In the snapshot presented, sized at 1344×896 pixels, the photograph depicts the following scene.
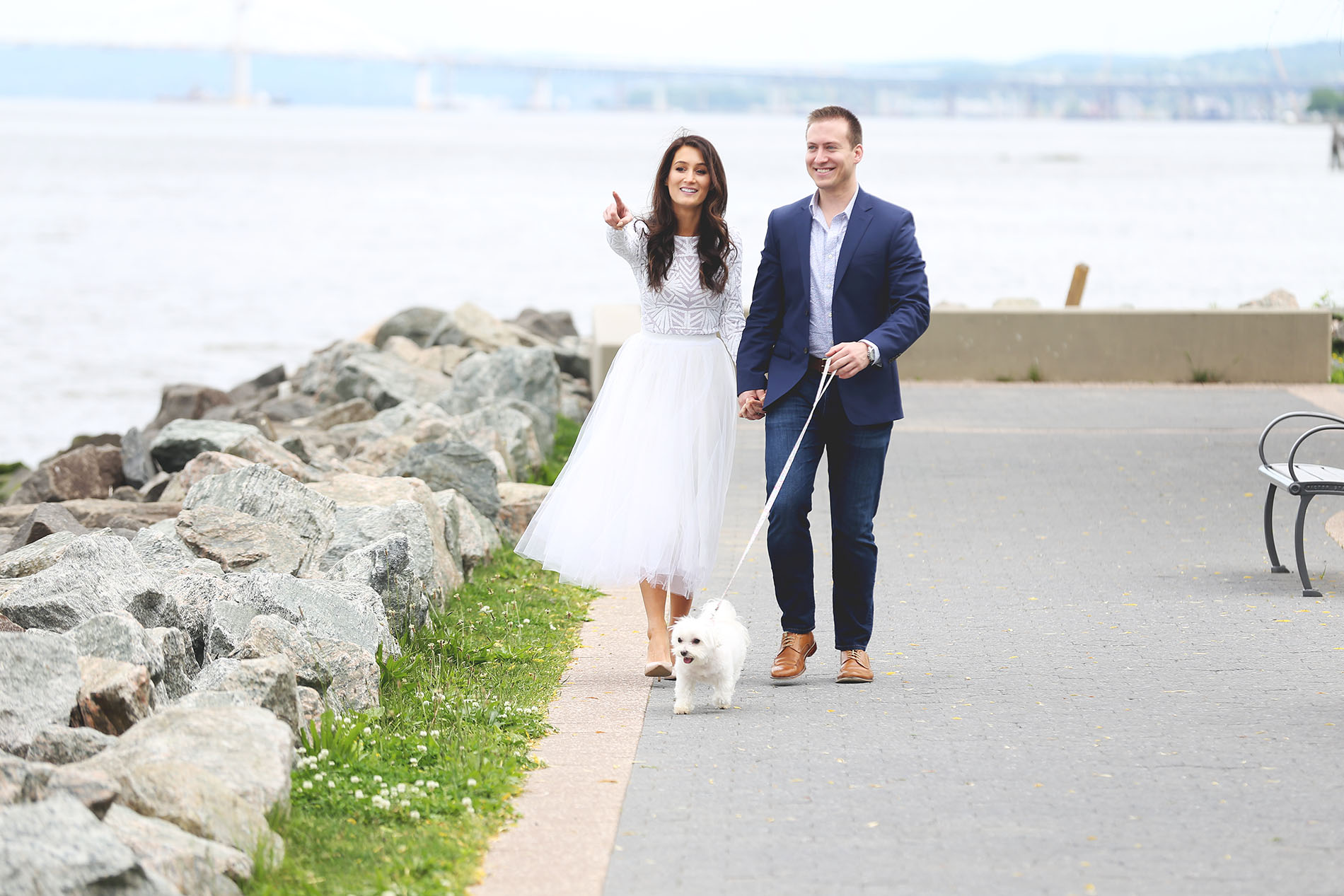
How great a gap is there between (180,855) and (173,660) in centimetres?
179

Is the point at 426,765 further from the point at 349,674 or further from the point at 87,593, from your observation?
the point at 87,593

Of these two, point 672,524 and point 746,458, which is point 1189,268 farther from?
point 672,524

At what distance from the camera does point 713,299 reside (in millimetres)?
6336

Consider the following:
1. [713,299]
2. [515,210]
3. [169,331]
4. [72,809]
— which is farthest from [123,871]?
[515,210]

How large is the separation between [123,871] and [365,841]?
3.18 ft

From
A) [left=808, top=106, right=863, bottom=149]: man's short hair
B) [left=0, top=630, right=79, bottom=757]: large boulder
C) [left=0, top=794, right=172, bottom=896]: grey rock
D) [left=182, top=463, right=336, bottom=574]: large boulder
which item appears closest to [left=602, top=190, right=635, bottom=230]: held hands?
[left=808, top=106, right=863, bottom=149]: man's short hair

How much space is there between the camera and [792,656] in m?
6.31

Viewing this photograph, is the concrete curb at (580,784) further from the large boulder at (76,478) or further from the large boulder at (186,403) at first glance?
the large boulder at (186,403)

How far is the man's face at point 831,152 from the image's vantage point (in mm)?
5945

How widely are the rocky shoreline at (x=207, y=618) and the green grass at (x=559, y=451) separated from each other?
9cm

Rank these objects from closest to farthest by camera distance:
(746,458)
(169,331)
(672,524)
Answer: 1. (672,524)
2. (746,458)
3. (169,331)

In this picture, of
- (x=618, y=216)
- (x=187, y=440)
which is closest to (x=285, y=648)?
(x=618, y=216)

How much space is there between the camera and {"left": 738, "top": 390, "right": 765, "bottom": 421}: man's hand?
6145 millimetres

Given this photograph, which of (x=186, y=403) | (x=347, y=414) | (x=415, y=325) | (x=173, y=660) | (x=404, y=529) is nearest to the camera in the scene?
(x=173, y=660)
